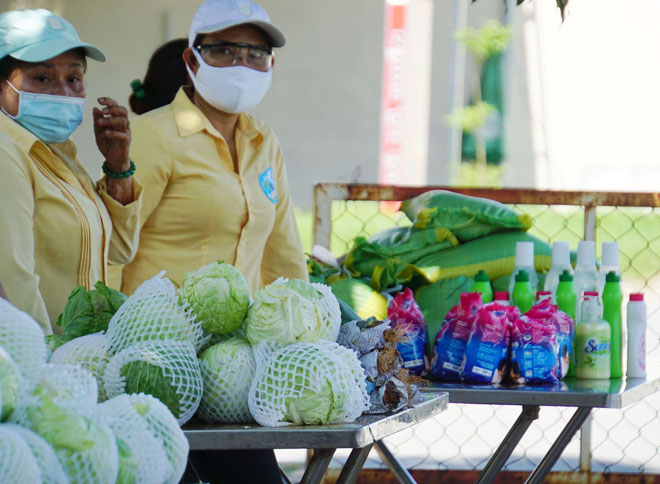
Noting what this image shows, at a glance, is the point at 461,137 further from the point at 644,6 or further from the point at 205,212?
the point at 205,212

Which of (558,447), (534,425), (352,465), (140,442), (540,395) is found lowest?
(534,425)

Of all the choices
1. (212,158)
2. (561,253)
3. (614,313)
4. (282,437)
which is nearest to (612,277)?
(614,313)

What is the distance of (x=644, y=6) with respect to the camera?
13922mm

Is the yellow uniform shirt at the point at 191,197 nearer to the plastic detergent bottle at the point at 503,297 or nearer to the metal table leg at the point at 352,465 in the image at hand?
the plastic detergent bottle at the point at 503,297

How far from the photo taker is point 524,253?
10.9ft

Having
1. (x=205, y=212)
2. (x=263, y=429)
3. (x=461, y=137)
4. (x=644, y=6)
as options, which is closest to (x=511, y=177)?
(x=461, y=137)

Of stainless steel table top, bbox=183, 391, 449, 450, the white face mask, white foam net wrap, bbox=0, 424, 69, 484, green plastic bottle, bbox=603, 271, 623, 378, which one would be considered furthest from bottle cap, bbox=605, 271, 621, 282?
white foam net wrap, bbox=0, 424, 69, 484

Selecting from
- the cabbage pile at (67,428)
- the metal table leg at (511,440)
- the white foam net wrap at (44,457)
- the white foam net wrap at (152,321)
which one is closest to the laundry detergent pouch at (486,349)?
the metal table leg at (511,440)

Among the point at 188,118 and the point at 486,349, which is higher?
the point at 188,118

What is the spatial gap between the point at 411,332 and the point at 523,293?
0.48 m

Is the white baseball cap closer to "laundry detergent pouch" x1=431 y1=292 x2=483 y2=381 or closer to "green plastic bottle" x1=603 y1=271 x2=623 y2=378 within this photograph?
"laundry detergent pouch" x1=431 y1=292 x2=483 y2=381

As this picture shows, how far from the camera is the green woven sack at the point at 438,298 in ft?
11.0

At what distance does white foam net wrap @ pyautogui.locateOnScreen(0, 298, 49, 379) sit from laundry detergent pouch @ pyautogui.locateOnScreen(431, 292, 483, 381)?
169 centimetres

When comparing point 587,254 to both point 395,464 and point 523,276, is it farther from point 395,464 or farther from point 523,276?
point 395,464
